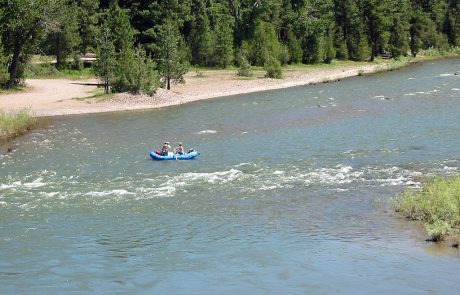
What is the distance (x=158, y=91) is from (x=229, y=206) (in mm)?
43143

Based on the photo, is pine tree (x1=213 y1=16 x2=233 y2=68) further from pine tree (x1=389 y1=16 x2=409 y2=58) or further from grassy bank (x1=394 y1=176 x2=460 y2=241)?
grassy bank (x1=394 y1=176 x2=460 y2=241)

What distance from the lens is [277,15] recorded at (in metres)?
117

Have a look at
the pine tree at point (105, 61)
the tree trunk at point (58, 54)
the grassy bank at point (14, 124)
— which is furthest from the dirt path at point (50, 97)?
the tree trunk at point (58, 54)

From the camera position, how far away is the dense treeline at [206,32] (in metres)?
72.6

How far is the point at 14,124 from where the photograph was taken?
171 feet

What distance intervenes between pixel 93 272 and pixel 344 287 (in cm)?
853

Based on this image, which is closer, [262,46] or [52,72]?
[52,72]

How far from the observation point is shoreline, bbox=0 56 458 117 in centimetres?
6556

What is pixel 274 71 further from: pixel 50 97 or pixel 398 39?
pixel 398 39

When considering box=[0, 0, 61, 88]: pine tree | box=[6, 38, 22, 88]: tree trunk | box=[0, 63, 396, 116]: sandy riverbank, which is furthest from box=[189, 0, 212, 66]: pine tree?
box=[6, 38, 22, 88]: tree trunk

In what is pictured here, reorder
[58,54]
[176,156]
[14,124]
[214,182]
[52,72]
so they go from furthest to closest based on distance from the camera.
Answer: [58,54] < [52,72] < [14,124] < [176,156] < [214,182]

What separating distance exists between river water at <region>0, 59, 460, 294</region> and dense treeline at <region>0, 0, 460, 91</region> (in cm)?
2073

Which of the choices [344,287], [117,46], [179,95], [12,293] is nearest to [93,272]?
[12,293]

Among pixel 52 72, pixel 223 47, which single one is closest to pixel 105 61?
pixel 52 72
